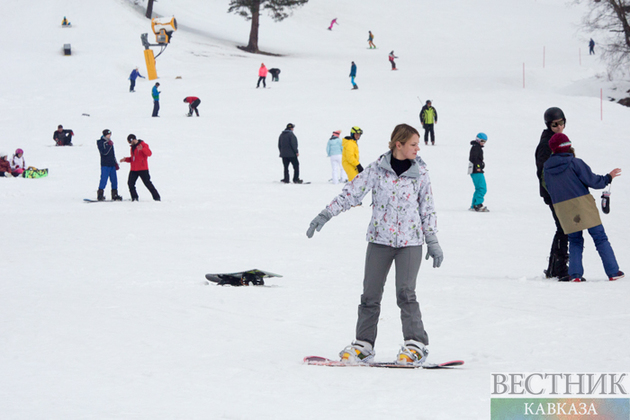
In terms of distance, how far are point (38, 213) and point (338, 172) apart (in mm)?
7634

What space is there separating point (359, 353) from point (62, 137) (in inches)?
788

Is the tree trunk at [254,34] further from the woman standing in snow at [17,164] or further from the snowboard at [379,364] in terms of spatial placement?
the snowboard at [379,364]

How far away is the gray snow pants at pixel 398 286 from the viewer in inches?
187

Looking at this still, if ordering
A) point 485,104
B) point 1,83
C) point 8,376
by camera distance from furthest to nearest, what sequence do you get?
point 1,83 → point 485,104 → point 8,376

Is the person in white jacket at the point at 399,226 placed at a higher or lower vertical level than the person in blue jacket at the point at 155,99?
lower

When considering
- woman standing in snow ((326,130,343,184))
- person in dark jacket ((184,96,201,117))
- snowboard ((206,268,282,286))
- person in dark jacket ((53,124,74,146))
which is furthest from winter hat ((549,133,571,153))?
person in dark jacket ((184,96,201,117))

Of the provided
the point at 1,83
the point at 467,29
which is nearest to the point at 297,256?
the point at 1,83

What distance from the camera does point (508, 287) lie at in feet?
24.8

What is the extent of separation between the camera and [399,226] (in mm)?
4727

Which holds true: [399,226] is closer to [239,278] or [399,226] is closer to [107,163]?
[239,278]

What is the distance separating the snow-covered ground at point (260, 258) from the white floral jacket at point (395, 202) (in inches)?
36.8

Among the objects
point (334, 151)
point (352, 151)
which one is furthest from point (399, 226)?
point (334, 151)

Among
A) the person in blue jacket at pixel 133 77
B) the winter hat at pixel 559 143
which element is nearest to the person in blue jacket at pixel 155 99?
the person in blue jacket at pixel 133 77

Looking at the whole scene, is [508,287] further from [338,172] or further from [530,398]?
[338,172]
